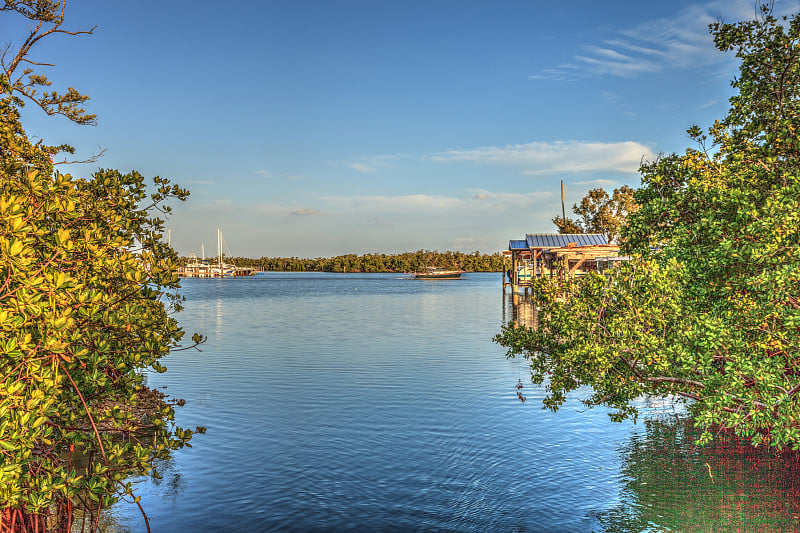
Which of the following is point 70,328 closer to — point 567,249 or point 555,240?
point 567,249

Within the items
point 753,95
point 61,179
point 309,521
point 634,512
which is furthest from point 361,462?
point 753,95

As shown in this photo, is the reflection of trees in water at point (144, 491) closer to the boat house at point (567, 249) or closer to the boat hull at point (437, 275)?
the boat house at point (567, 249)

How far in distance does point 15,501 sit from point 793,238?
9.98 metres

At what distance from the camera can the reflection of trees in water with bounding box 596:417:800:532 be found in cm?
921

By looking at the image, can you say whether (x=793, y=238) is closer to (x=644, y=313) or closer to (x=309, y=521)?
(x=644, y=313)

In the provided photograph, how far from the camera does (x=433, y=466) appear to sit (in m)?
12.4

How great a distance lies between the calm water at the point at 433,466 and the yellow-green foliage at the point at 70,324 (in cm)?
357

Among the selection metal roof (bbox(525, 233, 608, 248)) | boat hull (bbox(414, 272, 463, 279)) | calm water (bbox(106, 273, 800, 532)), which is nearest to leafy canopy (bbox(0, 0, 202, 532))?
calm water (bbox(106, 273, 800, 532))

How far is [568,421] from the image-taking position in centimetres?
1574

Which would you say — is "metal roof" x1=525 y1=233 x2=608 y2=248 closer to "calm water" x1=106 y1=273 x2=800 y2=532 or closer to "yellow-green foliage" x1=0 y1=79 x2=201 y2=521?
"calm water" x1=106 y1=273 x2=800 y2=532

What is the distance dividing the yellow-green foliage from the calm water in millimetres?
3570

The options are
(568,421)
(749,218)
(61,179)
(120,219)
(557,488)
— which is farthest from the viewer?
(568,421)

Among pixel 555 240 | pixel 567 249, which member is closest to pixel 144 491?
pixel 567 249

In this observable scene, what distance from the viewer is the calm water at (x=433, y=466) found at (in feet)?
31.7
